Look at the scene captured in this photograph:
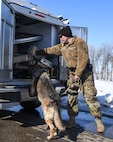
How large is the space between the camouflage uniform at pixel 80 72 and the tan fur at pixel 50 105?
0.64m

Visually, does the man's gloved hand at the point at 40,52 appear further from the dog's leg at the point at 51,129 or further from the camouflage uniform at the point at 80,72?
the dog's leg at the point at 51,129

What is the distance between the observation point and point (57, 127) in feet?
18.9

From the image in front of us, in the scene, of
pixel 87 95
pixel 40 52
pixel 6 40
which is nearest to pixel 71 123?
pixel 87 95

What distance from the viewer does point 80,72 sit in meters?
6.29

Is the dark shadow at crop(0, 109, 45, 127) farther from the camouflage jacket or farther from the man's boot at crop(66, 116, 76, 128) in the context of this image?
the camouflage jacket

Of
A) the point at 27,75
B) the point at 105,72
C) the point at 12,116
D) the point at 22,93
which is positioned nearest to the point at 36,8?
the point at 27,75

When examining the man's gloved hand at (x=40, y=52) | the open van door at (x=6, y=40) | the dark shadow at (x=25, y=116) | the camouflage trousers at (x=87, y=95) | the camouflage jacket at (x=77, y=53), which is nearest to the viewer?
the open van door at (x=6, y=40)

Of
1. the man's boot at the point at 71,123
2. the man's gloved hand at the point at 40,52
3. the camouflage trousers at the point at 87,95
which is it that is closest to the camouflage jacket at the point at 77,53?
the camouflage trousers at the point at 87,95

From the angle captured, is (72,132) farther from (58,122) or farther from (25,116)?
(25,116)

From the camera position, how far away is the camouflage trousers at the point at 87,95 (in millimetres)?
6520

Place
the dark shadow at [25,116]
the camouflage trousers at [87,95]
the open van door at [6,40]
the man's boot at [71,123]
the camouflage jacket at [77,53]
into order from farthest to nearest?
the dark shadow at [25,116], the man's boot at [71,123], the camouflage trousers at [87,95], the camouflage jacket at [77,53], the open van door at [6,40]

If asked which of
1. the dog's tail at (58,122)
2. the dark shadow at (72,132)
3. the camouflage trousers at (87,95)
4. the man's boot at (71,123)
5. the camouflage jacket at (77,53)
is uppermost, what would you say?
the camouflage jacket at (77,53)

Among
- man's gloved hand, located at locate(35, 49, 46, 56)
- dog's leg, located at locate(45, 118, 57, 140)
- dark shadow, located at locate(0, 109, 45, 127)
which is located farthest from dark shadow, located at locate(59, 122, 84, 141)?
man's gloved hand, located at locate(35, 49, 46, 56)

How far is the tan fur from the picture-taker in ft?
18.9
